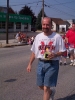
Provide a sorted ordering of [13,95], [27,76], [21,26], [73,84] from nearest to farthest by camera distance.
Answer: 1. [13,95]
2. [73,84]
3. [27,76]
4. [21,26]

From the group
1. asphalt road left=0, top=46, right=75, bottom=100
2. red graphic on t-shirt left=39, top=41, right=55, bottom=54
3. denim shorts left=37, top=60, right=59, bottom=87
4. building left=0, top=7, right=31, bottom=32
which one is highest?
building left=0, top=7, right=31, bottom=32

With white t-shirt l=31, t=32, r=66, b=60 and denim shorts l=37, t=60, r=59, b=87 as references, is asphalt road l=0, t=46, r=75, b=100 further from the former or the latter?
white t-shirt l=31, t=32, r=66, b=60

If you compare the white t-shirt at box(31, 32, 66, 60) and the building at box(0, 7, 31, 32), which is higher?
the building at box(0, 7, 31, 32)

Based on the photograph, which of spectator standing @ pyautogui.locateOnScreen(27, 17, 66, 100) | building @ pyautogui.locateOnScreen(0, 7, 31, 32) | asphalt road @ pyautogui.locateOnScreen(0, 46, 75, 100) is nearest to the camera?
spectator standing @ pyautogui.locateOnScreen(27, 17, 66, 100)

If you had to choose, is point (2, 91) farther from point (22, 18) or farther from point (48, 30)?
point (22, 18)

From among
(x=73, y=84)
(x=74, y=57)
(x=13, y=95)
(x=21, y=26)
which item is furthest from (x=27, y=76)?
(x=21, y=26)

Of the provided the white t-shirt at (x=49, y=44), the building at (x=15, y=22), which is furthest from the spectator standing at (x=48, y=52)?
the building at (x=15, y=22)

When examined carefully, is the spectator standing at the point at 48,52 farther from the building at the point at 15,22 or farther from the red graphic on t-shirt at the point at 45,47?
the building at the point at 15,22

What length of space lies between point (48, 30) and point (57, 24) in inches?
3379

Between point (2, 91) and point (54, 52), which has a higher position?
point (54, 52)

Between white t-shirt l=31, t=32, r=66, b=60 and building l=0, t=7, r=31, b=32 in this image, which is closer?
white t-shirt l=31, t=32, r=66, b=60

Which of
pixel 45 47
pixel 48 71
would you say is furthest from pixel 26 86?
pixel 45 47

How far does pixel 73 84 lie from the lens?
6711 millimetres

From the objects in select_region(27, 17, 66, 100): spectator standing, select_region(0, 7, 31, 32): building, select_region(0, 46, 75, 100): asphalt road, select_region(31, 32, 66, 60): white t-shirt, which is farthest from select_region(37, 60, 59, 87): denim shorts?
select_region(0, 7, 31, 32): building
